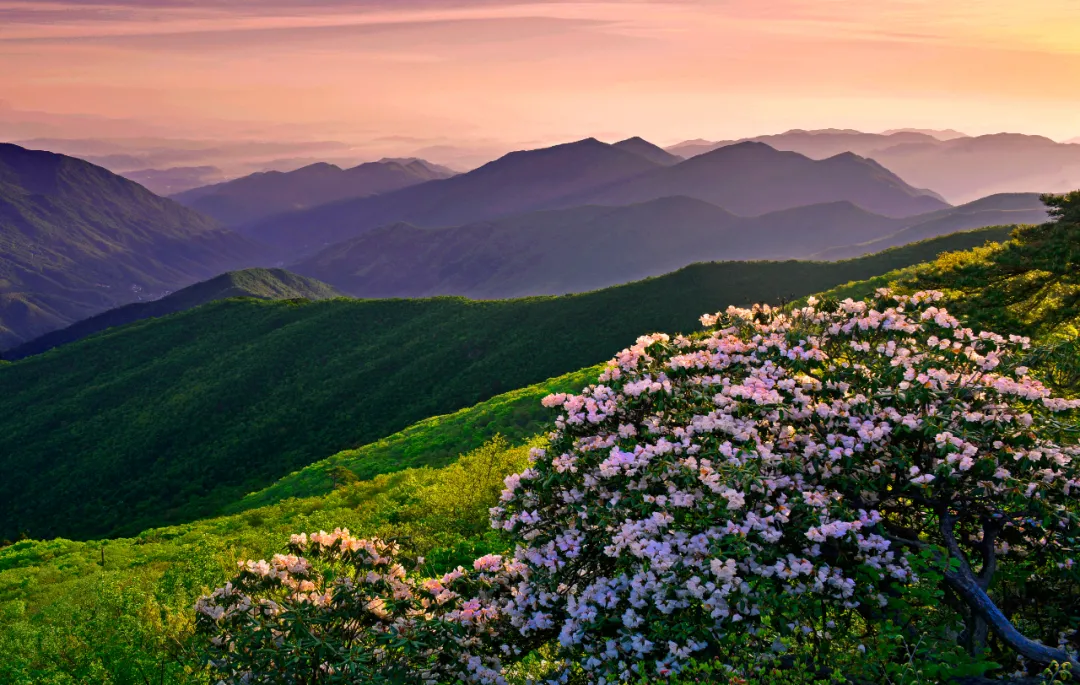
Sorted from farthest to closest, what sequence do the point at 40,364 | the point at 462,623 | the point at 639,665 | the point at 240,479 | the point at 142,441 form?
the point at 40,364 < the point at 142,441 < the point at 240,479 < the point at 462,623 < the point at 639,665

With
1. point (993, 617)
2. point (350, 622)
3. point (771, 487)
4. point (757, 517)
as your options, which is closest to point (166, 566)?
point (350, 622)

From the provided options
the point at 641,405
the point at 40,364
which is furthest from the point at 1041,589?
the point at 40,364

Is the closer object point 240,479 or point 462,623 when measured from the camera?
point 462,623

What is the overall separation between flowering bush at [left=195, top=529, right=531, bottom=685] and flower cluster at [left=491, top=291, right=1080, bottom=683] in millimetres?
751

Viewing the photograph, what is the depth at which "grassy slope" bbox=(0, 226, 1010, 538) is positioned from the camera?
59375 mm

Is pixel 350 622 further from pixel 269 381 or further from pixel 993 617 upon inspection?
pixel 269 381

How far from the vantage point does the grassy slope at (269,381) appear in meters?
59.4

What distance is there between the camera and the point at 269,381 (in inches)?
3169

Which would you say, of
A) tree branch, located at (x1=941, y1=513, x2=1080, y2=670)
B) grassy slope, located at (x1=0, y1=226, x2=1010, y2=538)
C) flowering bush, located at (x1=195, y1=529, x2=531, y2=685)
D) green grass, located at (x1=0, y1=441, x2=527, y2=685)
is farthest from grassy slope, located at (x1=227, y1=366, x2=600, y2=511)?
tree branch, located at (x1=941, y1=513, x2=1080, y2=670)

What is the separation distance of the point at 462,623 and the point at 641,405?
3.96 m

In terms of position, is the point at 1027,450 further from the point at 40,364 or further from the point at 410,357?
the point at 40,364

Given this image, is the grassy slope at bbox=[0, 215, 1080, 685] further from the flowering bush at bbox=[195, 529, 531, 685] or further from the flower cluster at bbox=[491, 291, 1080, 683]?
the flower cluster at bbox=[491, 291, 1080, 683]

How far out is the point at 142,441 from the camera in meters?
68.1

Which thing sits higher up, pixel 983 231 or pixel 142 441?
pixel 983 231
